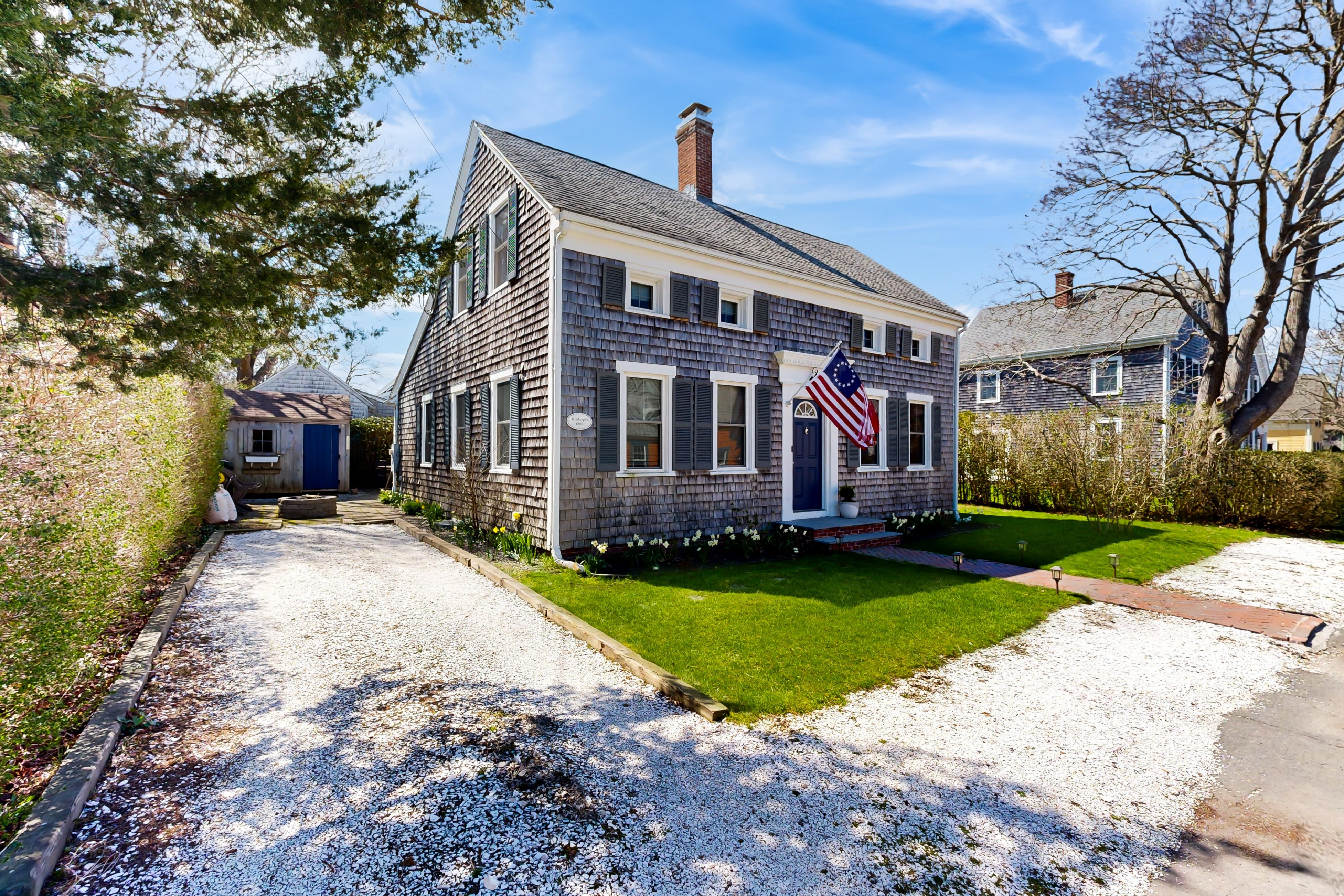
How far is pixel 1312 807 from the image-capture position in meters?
3.22

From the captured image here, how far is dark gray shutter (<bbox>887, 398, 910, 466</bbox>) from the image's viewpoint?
516 inches

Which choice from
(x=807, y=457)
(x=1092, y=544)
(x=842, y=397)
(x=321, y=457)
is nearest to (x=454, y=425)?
(x=807, y=457)

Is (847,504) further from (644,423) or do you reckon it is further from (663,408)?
(644,423)

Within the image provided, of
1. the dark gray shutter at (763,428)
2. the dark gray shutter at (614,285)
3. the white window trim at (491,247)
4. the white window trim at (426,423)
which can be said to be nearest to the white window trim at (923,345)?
the dark gray shutter at (763,428)

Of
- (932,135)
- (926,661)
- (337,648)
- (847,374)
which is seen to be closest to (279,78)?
(337,648)

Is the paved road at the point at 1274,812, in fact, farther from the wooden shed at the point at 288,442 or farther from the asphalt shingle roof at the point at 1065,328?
the wooden shed at the point at 288,442

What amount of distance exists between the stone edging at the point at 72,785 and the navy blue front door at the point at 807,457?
9.52 meters

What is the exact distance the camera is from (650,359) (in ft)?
30.3

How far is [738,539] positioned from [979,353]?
68.5 ft

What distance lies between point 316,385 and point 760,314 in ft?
96.3

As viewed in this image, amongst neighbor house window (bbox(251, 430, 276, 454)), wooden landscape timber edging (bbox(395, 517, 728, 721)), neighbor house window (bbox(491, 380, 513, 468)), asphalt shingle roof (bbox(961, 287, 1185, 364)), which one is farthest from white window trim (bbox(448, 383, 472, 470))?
asphalt shingle roof (bbox(961, 287, 1185, 364))

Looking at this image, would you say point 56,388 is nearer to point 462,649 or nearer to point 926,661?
point 462,649

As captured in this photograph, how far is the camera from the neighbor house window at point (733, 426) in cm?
1022

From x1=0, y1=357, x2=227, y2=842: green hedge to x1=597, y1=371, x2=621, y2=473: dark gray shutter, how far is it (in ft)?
16.8
